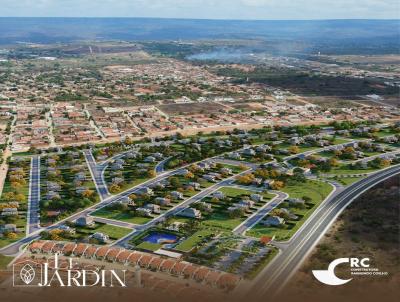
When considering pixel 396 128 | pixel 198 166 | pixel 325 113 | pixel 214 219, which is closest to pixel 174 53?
pixel 325 113

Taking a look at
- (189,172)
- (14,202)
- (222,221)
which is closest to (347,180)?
(189,172)

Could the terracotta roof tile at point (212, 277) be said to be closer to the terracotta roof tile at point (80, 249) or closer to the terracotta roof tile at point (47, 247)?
the terracotta roof tile at point (80, 249)

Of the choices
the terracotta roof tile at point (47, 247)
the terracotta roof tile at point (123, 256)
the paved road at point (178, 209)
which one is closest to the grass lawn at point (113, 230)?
the paved road at point (178, 209)

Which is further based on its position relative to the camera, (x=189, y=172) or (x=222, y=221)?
(x=189, y=172)

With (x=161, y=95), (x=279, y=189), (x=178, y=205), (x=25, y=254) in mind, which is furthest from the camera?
(x=161, y=95)

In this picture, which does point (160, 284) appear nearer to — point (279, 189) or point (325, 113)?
point (279, 189)

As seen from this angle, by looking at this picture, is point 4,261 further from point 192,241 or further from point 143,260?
point 192,241

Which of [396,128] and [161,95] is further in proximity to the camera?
[161,95]

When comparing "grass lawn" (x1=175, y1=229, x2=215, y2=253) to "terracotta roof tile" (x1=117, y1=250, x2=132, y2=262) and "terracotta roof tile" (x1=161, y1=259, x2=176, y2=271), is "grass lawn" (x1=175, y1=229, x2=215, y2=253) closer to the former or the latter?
"terracotta roof tile" (x1=161, y1=259, x2=176, y2=271)
